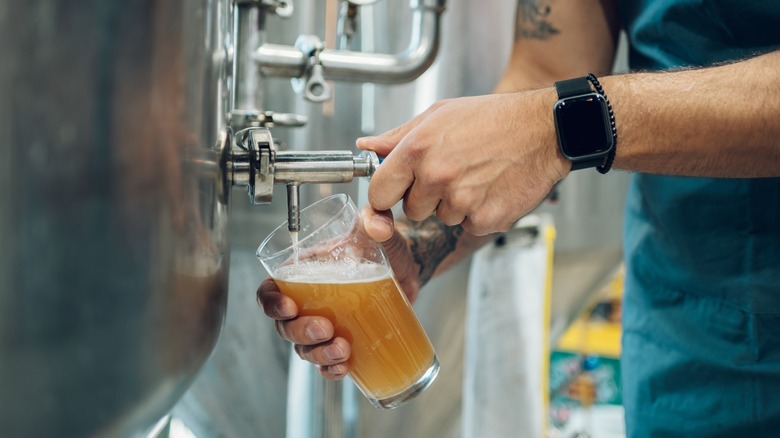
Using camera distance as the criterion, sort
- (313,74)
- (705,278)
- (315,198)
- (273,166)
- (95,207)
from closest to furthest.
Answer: (95,207) < (273,166) < (705,278) < (313,74) < (315,198)

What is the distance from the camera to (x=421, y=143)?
0.61 metres

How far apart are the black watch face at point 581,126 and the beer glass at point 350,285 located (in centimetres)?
17

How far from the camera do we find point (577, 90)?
64 centimetres

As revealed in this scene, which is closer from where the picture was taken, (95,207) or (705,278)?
(95,207)

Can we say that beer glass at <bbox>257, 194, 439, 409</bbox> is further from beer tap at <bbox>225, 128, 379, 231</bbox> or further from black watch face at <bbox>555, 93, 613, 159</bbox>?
black watch face at <bbox>555, 93, 613, 159</bbox>

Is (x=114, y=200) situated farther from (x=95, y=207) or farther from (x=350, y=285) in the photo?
(x=350, y=285)

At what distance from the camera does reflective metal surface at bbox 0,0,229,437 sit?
386 millimetres

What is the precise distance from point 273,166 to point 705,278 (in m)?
0.49

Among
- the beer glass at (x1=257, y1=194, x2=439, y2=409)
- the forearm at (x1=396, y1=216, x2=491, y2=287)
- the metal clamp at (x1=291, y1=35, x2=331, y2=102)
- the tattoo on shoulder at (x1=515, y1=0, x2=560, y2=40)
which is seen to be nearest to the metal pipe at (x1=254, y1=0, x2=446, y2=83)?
the metal clamp at (x1=291, y1=35, x2=331, y2=102)

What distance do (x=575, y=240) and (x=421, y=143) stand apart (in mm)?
955

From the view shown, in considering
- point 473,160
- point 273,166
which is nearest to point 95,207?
point 273,166

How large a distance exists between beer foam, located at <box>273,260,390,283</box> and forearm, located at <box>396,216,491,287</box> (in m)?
0.24

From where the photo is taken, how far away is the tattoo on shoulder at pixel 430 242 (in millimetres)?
881

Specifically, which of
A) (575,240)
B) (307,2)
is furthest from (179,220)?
(575,240)
